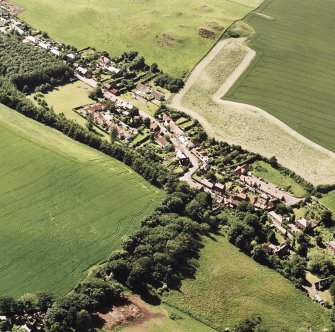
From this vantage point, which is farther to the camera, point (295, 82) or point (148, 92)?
point (295, 82)

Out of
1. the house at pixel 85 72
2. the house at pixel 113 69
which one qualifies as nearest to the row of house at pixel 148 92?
the house at pixel 113 69

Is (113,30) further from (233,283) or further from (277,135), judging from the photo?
(233,283)

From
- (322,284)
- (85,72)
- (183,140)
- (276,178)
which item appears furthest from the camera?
(85,72)

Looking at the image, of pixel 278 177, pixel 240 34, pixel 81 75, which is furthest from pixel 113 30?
pixel 278 177

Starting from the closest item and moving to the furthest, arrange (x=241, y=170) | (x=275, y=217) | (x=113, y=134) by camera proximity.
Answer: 1. (x=275, y=217)
2. (x=241, y=170)
3. (x=113, y=134)

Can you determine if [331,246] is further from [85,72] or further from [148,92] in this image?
[85,72]

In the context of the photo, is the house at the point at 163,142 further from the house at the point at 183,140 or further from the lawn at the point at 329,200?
the lawn at the point at 329,200

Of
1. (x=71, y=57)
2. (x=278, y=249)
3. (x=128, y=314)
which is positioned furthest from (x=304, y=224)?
(x=71, y=57)
